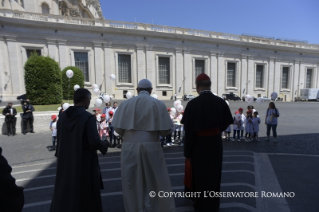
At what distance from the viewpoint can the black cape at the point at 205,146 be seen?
10.2 feet

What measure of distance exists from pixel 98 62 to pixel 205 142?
106ft

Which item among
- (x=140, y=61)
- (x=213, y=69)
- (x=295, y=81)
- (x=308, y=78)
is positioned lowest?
(x=295, y=81)

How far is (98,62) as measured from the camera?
3244 cm

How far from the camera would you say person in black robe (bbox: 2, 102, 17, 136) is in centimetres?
1046

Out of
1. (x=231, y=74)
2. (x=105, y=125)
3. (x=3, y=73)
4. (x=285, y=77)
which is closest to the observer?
(x=105, y=125)

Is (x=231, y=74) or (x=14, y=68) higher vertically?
(x=14, y=68)

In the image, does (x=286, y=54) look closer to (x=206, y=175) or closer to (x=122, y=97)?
(x=122, y=97)

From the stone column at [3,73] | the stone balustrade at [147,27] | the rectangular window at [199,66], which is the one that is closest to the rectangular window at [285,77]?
the stone balustrade at [147,27]

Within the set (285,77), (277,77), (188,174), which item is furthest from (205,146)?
(285,77)

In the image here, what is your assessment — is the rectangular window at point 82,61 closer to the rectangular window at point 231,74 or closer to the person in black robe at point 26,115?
the person in black robe at point 26,115

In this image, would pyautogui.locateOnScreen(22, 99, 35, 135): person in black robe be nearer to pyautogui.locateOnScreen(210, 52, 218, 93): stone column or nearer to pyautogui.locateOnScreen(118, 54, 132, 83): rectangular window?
pyautogui.locateOnScreen(118, 54, 132, 83): rectangular window

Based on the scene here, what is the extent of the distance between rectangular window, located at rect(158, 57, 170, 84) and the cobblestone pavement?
→ 29915 mm

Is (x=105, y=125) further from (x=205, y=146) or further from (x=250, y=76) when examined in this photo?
(x=250, y=76)

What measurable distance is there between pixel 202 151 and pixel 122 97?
32.3 m
